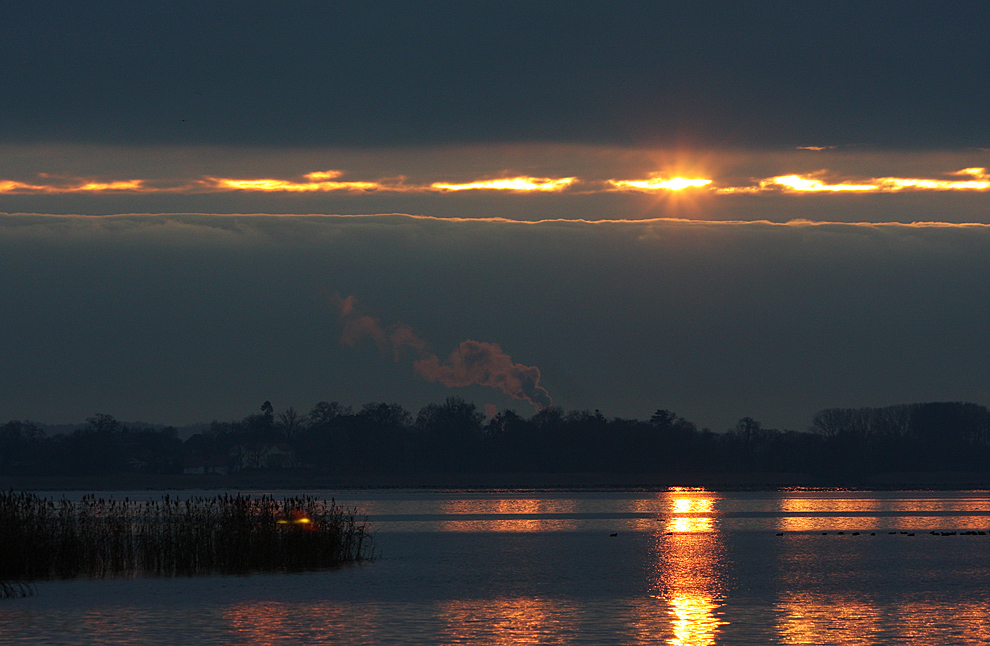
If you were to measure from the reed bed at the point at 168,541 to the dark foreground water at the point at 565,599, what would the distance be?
1762mm

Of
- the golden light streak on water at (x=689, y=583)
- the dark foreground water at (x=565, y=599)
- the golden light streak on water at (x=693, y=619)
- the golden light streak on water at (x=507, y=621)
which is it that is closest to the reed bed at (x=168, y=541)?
the dark foreground water at (x=565, y=599)

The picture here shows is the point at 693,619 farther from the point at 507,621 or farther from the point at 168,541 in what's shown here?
the point at 168,541

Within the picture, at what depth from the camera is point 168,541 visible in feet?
163

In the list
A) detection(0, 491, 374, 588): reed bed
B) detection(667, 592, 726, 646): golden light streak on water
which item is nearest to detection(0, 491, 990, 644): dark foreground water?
detection(667, 592, 726, 646): golden light streak on water

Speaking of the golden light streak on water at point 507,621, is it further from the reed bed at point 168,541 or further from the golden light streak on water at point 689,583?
the reed bed at point 168,541

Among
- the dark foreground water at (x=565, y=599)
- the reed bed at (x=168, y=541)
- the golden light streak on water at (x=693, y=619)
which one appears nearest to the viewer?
the golden light streak on water at (x=693, y=619)

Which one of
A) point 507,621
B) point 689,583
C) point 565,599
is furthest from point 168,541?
point 689,583

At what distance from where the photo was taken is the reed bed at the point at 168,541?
45781 mm

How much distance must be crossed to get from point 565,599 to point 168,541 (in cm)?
1654

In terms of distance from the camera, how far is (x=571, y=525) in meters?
95.1

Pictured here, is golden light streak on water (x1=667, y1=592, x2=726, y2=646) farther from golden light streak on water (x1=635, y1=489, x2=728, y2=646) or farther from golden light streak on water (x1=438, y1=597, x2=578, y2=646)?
golden light streak on water (x1=438, y1=597, x2=578, y2=646)

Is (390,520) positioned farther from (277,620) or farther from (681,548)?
(277,620)

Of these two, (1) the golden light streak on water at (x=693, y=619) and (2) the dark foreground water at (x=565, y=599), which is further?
(2) the dark foreground water at (x=565, y=599)

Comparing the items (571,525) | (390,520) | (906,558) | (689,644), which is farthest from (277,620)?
(390,520)
